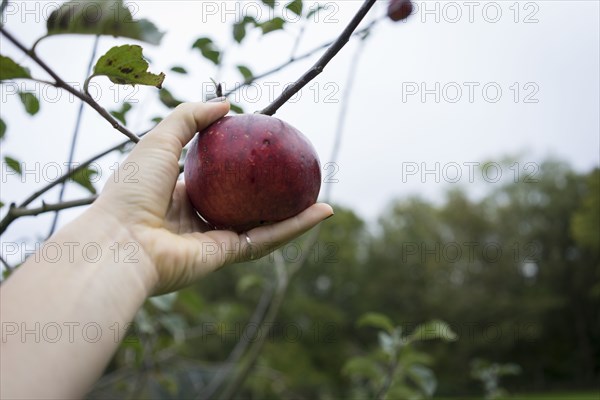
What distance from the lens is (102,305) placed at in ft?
2.22

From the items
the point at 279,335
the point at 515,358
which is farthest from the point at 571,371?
the point at 279,335

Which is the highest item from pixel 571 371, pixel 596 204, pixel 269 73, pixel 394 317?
pixel 596 204

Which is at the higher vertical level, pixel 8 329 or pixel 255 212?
pixel 255 212

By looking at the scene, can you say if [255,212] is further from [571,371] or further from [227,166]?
[571,371]

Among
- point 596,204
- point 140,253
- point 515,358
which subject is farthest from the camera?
point 515,358

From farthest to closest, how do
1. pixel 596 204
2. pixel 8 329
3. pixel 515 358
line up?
pixel 515 358 < pixel 596 204 < pixel 8 329

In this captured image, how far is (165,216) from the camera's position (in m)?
0.88

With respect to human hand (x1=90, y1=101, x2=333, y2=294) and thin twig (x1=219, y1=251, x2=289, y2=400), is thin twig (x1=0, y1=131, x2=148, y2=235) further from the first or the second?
thin twig (x1=219, y1=251, x2=289, y2=400)

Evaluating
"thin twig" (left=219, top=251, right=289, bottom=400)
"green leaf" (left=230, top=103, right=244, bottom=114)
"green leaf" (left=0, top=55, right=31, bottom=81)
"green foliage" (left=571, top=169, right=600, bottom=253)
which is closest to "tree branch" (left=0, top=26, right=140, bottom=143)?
"green leaf" (left=0, top=55, right=31, bottom=81)

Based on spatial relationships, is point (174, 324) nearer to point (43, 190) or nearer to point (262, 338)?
point (262, 338)

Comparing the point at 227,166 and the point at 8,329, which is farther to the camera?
the point at 227,166

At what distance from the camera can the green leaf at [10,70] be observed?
0.71m

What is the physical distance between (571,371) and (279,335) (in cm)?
1031

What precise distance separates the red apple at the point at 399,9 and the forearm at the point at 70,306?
2.41 ft
